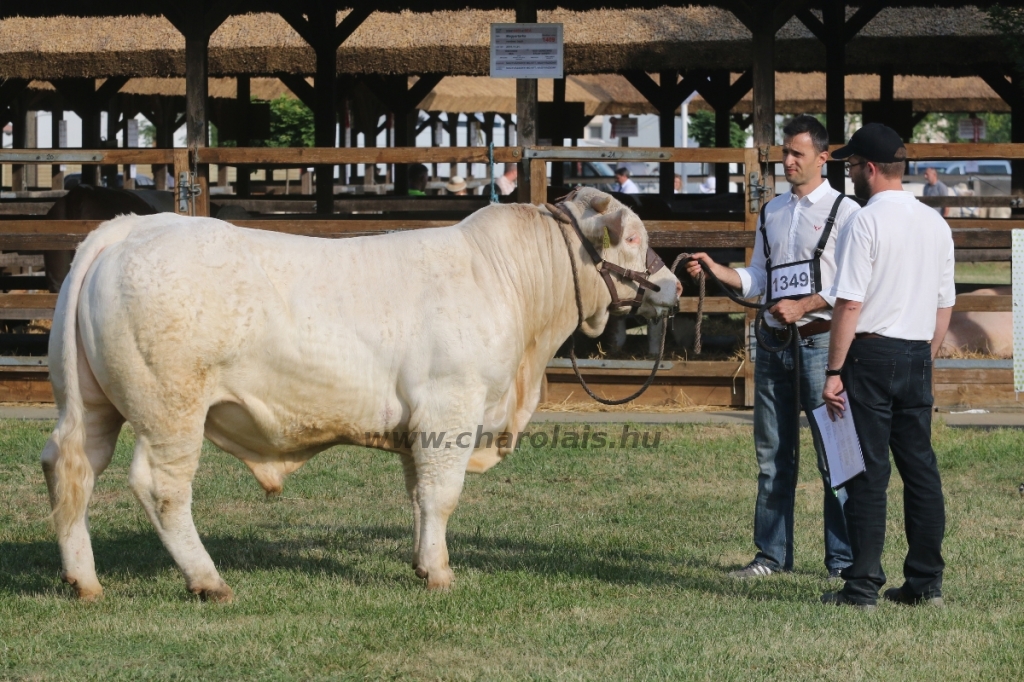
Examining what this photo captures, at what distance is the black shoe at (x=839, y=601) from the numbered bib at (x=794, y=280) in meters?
1.28

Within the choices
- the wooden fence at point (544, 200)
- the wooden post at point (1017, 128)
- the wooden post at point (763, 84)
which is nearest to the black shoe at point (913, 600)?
the wooden post at point (763, 84)

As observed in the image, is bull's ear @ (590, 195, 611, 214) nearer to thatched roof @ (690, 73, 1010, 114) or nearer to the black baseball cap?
the black baseball cap

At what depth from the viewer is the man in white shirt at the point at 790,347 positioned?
549 centimetres

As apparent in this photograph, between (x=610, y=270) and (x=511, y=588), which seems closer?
(x=511, y=588)

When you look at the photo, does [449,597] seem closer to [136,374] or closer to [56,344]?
[136,374]

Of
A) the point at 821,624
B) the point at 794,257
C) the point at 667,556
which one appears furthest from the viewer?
the point at 667,556

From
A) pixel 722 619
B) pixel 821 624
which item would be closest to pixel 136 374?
pixel 722 619

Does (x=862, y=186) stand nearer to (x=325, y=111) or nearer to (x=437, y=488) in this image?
(x=437, y=488)

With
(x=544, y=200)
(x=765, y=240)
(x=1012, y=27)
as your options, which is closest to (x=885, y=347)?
(x=765, y=240)

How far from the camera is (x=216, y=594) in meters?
5.20

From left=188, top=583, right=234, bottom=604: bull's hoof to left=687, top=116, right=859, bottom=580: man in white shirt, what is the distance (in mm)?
2289

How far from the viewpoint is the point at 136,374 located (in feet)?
16.2

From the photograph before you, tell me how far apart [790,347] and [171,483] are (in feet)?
8.83

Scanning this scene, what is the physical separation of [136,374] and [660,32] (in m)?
11.9
